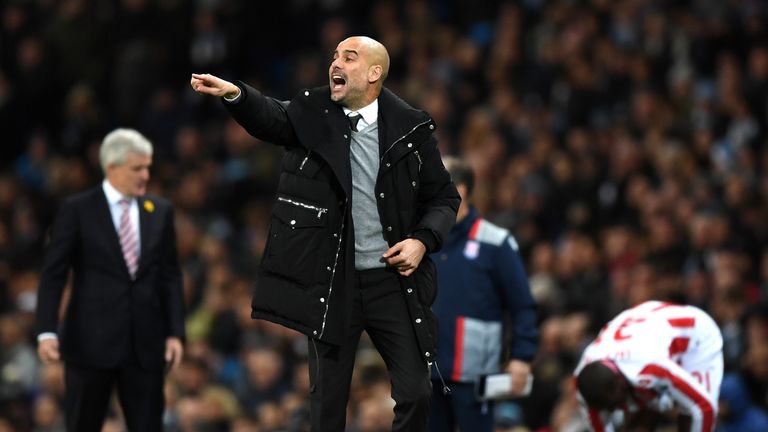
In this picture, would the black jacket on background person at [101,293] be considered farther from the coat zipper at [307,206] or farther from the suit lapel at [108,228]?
the coat zipper at [307,206]

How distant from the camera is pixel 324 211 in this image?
6.19m

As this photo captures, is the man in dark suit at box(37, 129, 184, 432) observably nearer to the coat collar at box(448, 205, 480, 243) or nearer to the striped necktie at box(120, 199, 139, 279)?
the striped necktie at box(120, 199, 139, 279)

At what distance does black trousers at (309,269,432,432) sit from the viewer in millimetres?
6316

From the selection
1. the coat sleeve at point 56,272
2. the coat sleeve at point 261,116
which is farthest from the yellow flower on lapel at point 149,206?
the coat sleeve at point 261,116

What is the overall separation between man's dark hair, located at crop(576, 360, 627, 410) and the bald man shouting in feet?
4.90

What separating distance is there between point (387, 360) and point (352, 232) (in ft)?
1.91

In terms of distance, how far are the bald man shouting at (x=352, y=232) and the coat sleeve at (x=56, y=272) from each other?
6.48 feet

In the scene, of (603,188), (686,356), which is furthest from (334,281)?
(603,188)

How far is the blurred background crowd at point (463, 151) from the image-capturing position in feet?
37.5

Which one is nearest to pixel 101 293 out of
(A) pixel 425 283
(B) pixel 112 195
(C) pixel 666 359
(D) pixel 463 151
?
(B) pixel 112 195

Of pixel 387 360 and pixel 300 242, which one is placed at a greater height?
pixel 300 242

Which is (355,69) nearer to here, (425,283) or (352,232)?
(352,232)

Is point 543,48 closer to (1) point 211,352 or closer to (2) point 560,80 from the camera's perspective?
(2) point 560,80

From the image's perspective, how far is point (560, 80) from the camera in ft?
47.5
